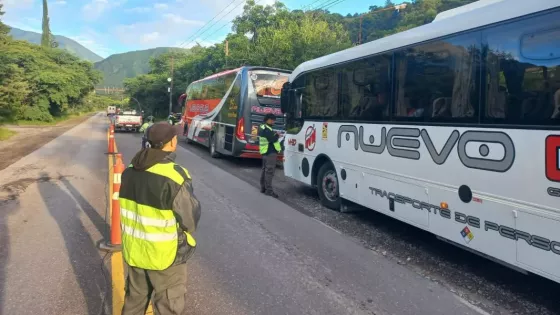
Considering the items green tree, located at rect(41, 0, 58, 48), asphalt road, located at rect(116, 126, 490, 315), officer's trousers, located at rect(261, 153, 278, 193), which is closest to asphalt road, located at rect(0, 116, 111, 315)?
asphalt road, located at rect(116, 126, 490, 315)

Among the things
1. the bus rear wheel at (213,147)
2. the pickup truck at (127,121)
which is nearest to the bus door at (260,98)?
the bus rear wheel at (213,147)

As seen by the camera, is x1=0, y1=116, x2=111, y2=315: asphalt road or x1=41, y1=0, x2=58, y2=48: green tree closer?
x1=0, y1=116, x2=111, y2=315: asphalt road

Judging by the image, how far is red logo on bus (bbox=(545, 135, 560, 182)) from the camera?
12.2 feet

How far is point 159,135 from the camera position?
271 centimetres

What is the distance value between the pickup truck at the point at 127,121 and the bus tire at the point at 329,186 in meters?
25.0

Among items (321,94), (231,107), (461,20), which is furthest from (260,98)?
(461,20)

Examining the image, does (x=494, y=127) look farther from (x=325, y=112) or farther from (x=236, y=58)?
(x=236, y=58)

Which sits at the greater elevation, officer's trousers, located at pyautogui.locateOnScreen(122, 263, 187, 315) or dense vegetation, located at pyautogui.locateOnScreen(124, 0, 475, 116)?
dense vegetation, located at pyautogui.locateOnScreen(124, 0, 475, 116)

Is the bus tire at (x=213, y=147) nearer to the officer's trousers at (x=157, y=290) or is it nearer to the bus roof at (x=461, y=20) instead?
the bus roof at (x=461, y=20)

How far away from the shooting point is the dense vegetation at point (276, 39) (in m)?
23.3

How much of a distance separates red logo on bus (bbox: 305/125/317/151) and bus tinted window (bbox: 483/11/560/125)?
4.21m

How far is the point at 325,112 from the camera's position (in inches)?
316

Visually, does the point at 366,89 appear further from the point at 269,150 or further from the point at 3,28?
the point at 3,28

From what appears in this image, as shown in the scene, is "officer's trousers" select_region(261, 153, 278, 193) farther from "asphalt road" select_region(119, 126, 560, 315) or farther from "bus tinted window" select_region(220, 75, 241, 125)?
"bus tinted window" select_region(220, 75, 241, 125)
